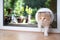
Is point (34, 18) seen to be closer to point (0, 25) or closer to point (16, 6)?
point (16, 6)

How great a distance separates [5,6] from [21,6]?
0.26 m

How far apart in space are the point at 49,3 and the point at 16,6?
1.65 ft

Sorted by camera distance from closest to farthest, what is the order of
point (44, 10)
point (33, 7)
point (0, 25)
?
point (44, 10), point (33, 7), point (0, 25)

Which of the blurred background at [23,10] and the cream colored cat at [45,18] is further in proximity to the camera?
the blurred background at [23,10]

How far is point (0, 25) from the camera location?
219 centimetres

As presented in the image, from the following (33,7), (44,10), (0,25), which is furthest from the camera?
(0,25)

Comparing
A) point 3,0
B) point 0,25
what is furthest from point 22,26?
point 3,0

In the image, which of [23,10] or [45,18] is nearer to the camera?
[45,18]

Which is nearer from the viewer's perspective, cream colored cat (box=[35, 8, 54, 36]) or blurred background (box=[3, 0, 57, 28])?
cream colored cat (box=[35, 8, 54, 36])

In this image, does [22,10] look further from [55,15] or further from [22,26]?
[55,15]

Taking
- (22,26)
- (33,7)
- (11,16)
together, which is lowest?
(22,26)

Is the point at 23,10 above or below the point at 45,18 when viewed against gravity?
above

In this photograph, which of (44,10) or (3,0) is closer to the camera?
(44,10)

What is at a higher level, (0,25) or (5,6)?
(5,6)
